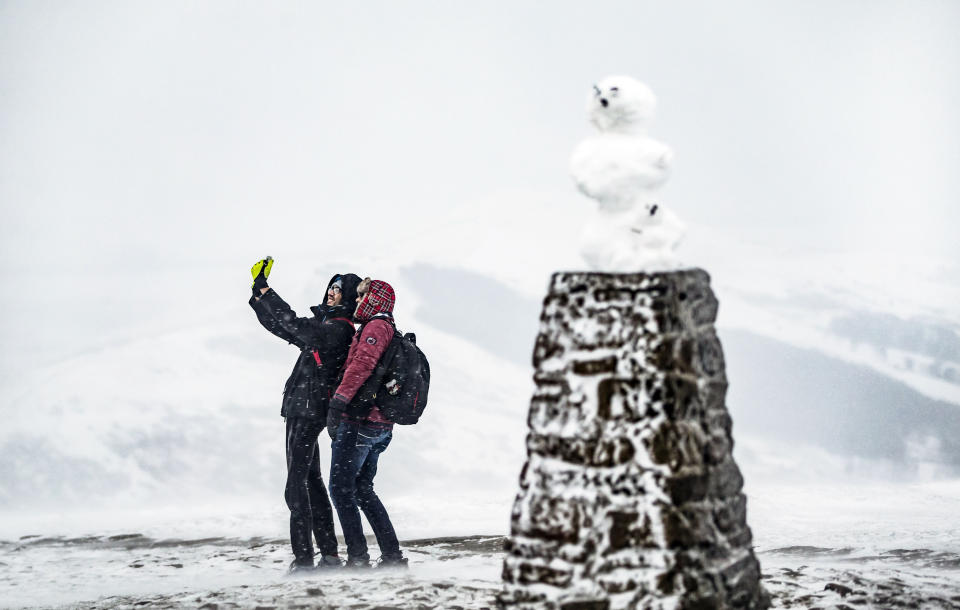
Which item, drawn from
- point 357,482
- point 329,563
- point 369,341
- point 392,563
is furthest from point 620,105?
point 329,563

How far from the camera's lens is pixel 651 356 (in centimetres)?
500

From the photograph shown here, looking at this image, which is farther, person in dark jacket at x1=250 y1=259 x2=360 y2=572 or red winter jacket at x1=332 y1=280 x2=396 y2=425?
person in dark jacket at x1=250 y1=259 x2=360 y2=572

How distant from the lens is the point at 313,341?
24.6 feet

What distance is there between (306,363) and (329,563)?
1422mm

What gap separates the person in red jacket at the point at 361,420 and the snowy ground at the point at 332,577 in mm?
483

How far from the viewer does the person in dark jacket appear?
7496mm

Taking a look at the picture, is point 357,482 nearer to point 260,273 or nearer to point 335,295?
point 335,295

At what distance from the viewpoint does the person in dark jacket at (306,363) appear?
295 inches

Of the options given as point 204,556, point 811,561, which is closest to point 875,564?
point 811,561

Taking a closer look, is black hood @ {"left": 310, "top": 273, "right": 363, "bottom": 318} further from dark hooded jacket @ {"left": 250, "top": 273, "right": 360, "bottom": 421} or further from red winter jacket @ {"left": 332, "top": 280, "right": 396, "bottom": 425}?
red winter jacket @ {"left": 332, "top": 280, "right": 396, "bottom": 425}

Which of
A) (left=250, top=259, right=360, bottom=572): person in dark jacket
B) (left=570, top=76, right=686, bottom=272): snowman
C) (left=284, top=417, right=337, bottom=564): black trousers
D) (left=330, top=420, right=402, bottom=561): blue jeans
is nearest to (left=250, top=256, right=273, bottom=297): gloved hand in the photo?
(left=250, top=259, right=360, bottom=572): person in dark jacket

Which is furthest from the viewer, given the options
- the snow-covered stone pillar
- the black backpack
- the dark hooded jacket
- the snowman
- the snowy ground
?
the dark hooded jacket

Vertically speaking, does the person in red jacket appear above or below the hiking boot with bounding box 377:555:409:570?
above

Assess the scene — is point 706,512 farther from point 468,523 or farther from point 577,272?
point 468,523
